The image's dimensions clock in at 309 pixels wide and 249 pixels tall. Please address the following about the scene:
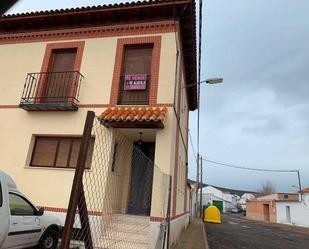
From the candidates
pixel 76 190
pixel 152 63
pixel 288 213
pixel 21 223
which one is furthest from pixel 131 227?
pixel 288 213

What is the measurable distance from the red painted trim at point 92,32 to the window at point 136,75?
56 cm

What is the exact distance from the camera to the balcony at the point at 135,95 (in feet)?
31.2

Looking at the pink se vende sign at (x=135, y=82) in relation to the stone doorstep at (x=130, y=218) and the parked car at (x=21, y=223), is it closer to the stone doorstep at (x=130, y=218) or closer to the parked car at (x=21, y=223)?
the stone doorstep at (x=130, y=218)

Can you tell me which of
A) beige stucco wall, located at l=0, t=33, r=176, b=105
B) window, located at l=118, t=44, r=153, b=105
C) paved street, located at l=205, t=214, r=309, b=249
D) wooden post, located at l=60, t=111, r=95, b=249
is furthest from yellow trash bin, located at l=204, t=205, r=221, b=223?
wooden post, located at l=60, t=111, r=95, b=249

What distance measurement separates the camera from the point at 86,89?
9.87 meters

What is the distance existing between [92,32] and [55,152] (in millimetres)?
4508

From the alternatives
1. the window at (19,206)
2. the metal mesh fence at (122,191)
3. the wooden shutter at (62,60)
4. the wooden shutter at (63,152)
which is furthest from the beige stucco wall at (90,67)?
the window at (19,206)

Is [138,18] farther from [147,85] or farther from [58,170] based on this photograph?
[58,170]

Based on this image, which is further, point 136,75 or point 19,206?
point 136,75

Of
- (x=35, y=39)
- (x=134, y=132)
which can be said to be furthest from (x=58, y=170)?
(x=35, y=39)

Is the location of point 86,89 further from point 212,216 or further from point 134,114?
point 212,216

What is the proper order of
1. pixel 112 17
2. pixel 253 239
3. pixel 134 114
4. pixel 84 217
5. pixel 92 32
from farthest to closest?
pixel 253 239 → pixel 92 32 → pixel 112 17 → pixel 134 114 → pixel 84 217

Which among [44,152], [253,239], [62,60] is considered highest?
[62,60]

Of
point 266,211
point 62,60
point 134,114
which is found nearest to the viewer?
point 134,114
